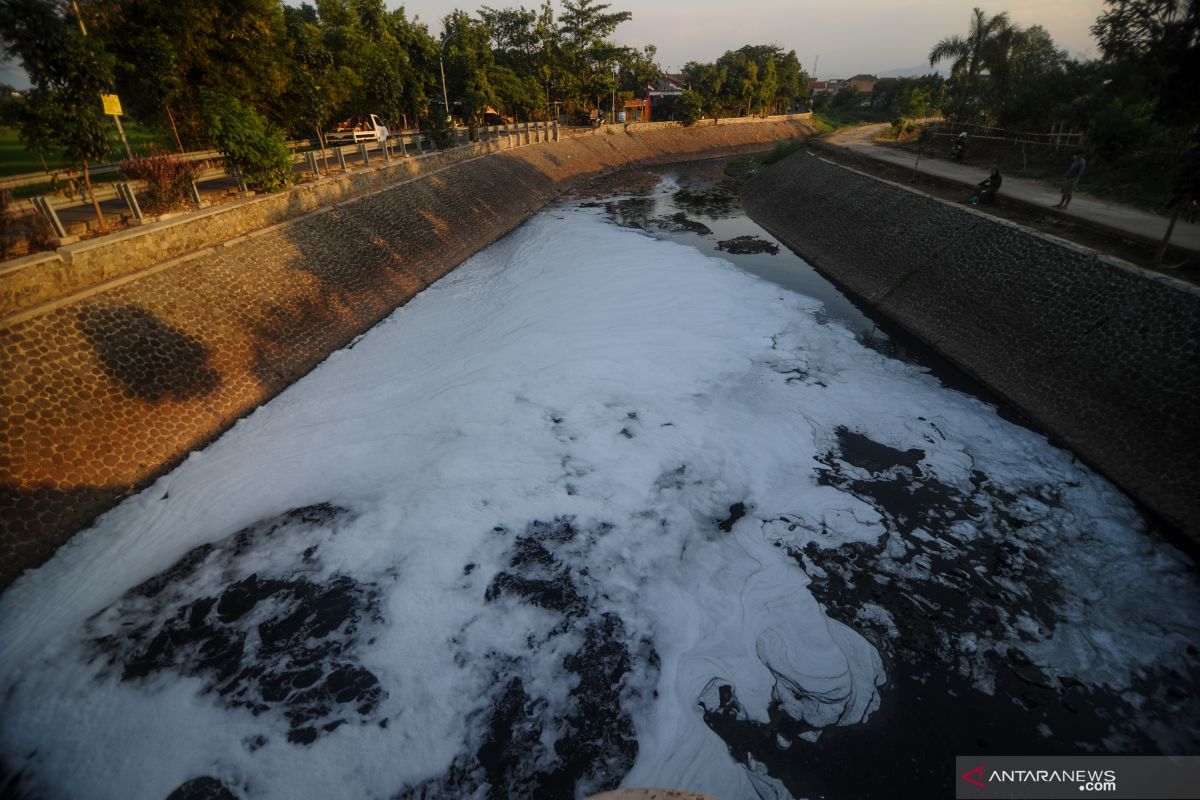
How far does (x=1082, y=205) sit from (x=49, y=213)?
27.0 meters

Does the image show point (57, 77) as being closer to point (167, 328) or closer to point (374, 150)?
point (167, 328)

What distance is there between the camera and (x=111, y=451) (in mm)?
10008

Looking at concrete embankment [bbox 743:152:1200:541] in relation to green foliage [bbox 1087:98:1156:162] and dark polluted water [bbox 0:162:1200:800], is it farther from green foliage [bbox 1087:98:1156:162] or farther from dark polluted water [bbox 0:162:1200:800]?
green foliage [bbox 1087:98:1156:162]

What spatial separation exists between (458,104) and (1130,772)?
4299 centimetres

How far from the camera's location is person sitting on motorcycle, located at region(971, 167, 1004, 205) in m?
17.7

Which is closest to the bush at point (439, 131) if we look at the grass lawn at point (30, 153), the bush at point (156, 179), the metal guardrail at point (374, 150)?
the metal guardrail at point (374, 150)

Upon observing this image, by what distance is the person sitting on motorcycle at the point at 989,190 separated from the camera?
17719 millimetres

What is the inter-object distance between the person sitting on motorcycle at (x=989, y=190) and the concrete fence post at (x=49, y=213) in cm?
2573

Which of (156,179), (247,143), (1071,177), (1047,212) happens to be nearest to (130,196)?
(156,179)

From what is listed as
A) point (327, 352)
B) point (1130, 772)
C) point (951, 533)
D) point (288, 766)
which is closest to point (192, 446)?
point (327, 352)

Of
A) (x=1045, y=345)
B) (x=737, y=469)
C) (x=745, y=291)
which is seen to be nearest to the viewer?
(x=737, y=469)

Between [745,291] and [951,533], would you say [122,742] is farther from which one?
[745,291]

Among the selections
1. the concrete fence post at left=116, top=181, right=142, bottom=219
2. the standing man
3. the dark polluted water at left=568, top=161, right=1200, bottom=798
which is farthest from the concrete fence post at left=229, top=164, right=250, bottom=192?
the standing man

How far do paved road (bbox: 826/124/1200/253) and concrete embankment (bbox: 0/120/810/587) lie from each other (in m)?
21.9
